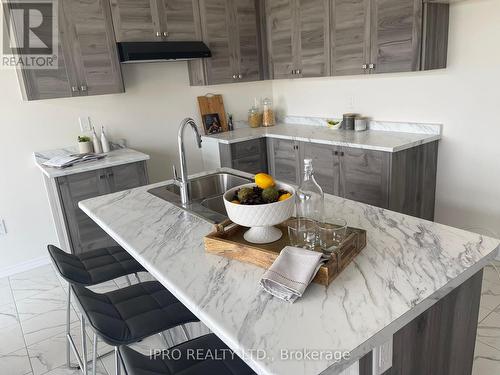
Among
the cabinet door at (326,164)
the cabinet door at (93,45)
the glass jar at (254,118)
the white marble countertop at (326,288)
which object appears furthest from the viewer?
the glass jar at (254,118)

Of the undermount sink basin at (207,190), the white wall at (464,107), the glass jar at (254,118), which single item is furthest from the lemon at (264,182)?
the glass jar at (254,118)

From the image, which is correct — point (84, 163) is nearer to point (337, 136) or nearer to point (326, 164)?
point (326, 164)

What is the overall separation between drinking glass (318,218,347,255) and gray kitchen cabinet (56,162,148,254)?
→ 2133mm

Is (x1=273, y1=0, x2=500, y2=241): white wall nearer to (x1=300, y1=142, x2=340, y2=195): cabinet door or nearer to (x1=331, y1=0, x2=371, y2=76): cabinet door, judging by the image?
(x1=331, y1=0, x2=371, y2=76): cabinet door

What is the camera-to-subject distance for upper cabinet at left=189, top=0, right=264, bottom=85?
3.87m

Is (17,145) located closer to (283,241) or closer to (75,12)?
(75,12)

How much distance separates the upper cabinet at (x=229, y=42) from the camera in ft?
12.7

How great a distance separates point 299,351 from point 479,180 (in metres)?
2.72

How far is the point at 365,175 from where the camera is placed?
3197 mm

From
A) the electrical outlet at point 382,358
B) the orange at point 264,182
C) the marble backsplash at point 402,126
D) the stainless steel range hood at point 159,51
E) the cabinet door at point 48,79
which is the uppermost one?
the stainless steel range hood at point 159,51

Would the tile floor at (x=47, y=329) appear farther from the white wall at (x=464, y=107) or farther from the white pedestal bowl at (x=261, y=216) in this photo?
the white pedestal bowl at (x=261, y=216)

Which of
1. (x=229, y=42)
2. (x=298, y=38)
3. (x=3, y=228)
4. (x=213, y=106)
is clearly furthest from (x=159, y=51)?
(x=3, y=228)

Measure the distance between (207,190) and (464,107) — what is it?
2088mm

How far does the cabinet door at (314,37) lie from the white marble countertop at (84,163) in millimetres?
1782
